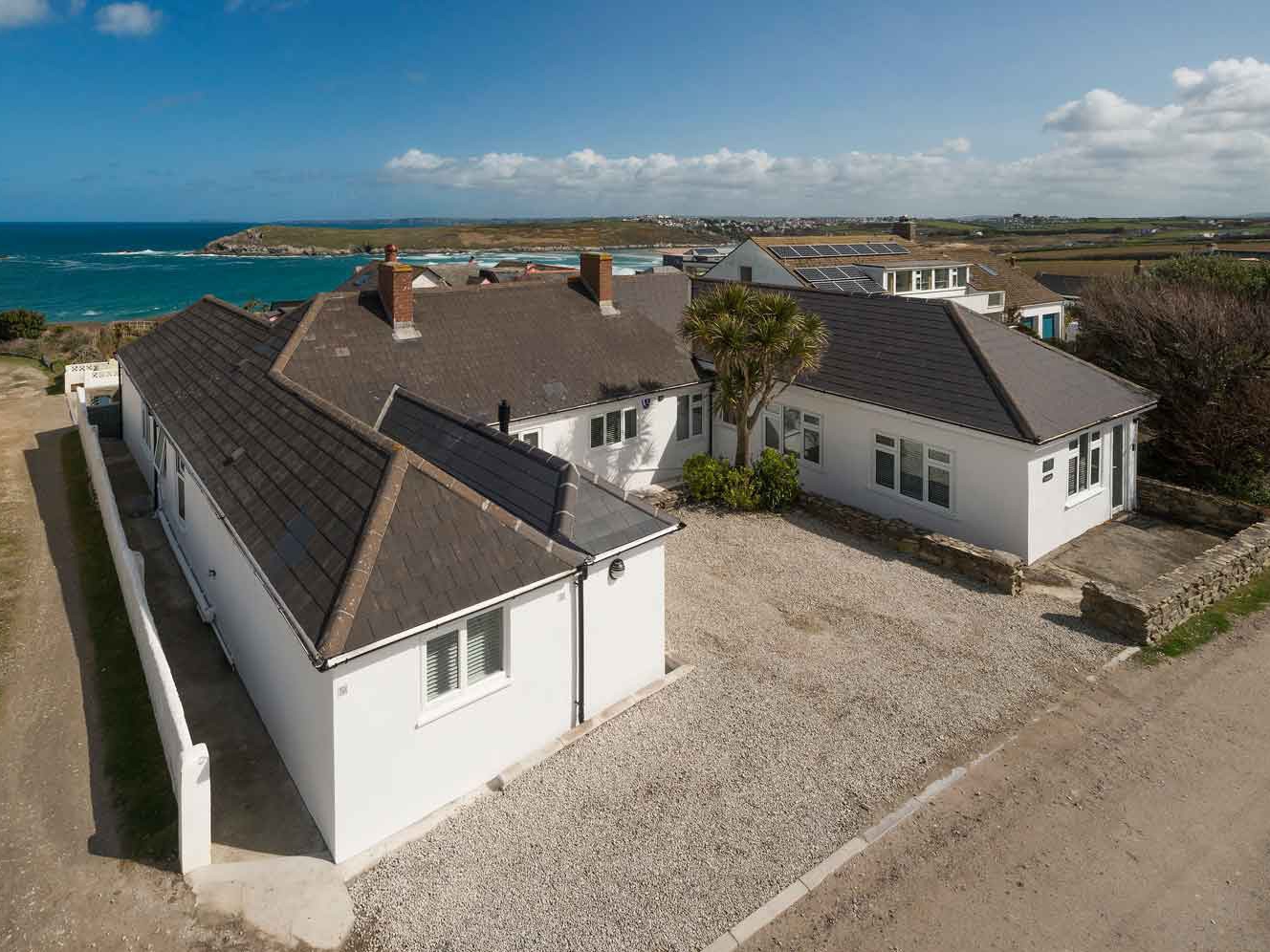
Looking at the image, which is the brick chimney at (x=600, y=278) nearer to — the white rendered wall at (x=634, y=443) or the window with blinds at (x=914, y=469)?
the white rendered wall at (x=634, y=443)

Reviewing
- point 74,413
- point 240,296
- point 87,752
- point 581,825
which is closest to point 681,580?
point 581,825

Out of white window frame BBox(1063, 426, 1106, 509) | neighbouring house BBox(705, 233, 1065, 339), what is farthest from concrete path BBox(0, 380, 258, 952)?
neighbouring house BBox(705, 233, 1065, 339)

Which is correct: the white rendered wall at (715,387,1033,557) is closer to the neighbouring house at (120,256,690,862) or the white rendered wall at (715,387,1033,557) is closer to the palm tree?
the palm tree

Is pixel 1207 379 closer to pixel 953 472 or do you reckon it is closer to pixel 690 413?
pixel 953 472

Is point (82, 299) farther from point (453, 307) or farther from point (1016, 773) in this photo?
point (1016, 773)

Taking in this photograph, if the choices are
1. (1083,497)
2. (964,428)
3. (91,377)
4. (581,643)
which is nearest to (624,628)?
(581,643)

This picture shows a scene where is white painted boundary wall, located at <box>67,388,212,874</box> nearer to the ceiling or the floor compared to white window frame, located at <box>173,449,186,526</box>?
nearer to the floor

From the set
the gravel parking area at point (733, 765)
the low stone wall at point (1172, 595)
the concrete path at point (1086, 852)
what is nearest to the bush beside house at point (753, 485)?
the gravel parking area at point (733, 765)
